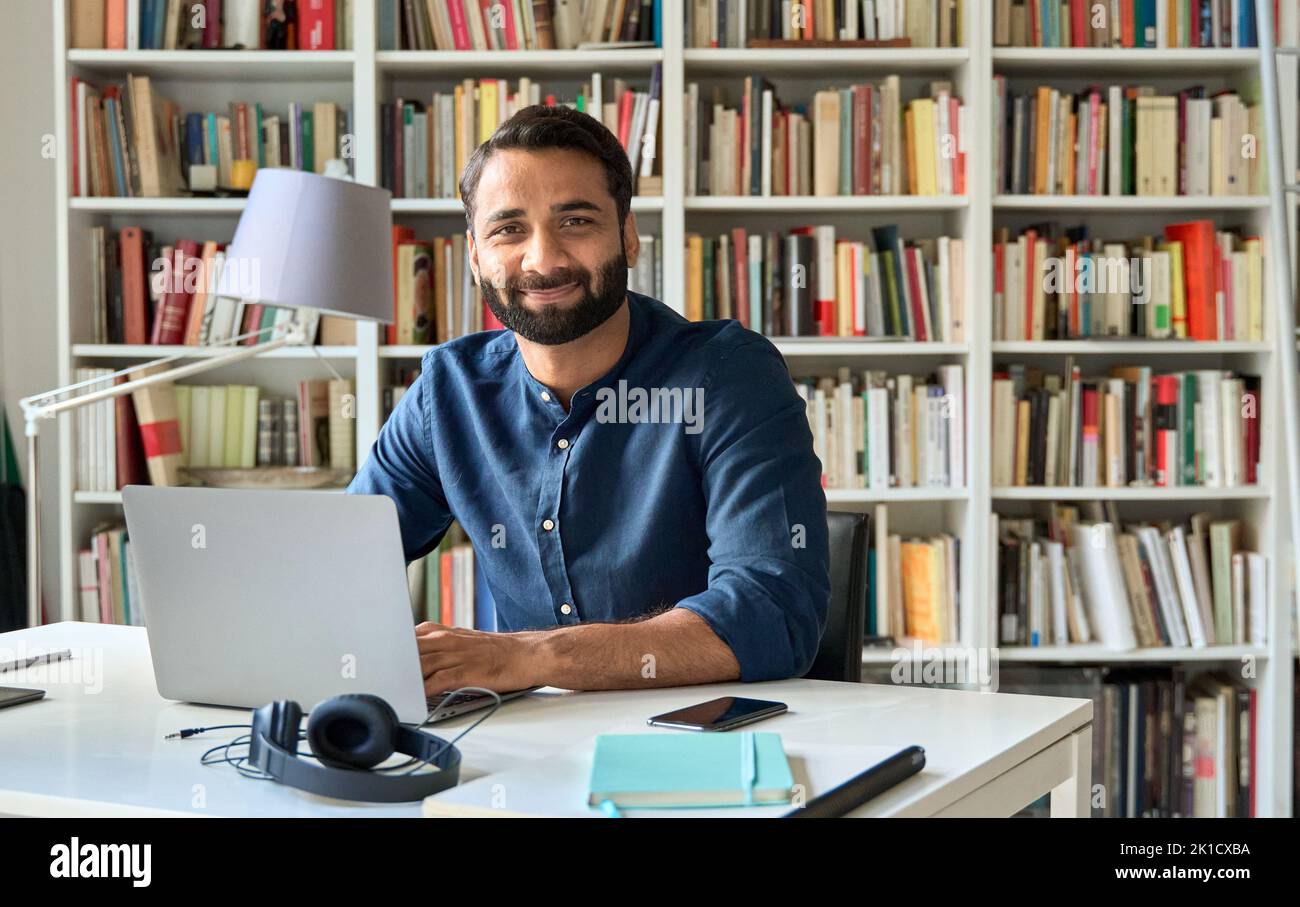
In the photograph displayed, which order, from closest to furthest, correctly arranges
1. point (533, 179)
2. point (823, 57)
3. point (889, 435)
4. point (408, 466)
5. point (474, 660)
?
point (474, 660) → point (533, 179) → point (408, 466) → point (823, 57) → point (889, 435)

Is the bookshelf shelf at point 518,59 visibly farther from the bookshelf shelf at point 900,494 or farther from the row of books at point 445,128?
the bookshelf shelf at point 900,494

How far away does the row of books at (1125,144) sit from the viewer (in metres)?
2.99

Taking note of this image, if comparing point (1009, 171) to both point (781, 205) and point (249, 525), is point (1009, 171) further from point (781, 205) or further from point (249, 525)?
point (249, 525)

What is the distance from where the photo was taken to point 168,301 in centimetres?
307

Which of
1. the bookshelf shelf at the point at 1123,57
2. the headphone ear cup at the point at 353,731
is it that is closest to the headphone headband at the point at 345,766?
the headphone ear cup at the point at 353,731

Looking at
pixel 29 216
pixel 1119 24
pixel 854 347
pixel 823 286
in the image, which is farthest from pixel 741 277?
pixel 29 216

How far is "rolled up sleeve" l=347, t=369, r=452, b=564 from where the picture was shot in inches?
71.3

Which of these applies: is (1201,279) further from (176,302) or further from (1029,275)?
(176,302)

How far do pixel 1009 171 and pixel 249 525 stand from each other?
2307 mm

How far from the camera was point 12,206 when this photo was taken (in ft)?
10.5

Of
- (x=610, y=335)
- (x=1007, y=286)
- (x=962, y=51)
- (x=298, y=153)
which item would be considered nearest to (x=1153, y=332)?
(x=1007, y=286)

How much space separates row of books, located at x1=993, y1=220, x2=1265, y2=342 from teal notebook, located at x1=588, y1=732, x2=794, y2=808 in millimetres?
2192

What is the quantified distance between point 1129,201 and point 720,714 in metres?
2.21

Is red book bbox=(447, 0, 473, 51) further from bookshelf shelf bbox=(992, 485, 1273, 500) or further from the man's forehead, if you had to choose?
bookshelf shelf bbox=(992, 485, 1273, 500)
